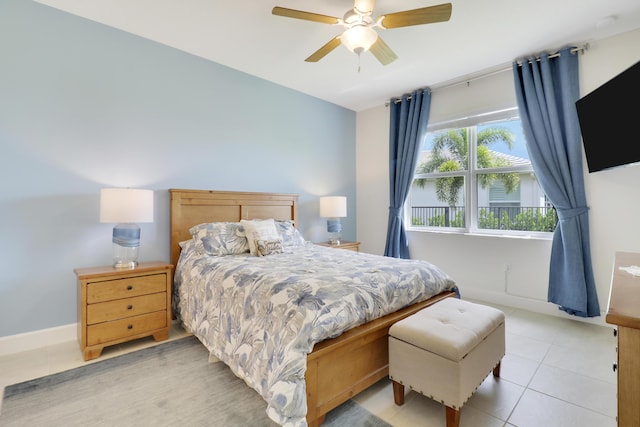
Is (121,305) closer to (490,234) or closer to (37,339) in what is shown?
(37,339)

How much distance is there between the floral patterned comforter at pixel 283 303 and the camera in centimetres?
143

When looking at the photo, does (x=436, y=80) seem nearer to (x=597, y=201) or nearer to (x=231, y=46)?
(x=597, y=201)

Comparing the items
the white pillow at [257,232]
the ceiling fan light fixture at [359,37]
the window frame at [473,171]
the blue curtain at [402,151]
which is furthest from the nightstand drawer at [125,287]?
the window frame at [473,171]

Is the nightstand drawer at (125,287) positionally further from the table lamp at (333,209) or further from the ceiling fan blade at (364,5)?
the ceiling fan blade at (364,5)

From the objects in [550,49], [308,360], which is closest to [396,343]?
[308,360]

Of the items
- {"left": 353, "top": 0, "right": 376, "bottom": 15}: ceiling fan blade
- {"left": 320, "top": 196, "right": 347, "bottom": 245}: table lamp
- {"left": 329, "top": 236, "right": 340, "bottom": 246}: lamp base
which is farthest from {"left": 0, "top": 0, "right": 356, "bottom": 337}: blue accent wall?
{"left": 353, "top": 0, "right": 376, "bottom": 15}: ceiling fan blade

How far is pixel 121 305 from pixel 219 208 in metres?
1.35

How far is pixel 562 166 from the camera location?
2.95 m

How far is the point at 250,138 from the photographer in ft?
12.0

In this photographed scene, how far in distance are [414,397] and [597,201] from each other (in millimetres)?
2683

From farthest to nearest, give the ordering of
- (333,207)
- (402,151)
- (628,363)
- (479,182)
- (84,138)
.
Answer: (402,151) → (333,207) → (479,182) → (84,138) → (628,363)

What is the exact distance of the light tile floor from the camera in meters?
1.62

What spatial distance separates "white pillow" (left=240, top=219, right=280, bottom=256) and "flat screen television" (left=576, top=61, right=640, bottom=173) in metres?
2.58

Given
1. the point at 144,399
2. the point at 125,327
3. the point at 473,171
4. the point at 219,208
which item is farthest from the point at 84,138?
the point at 473,171
